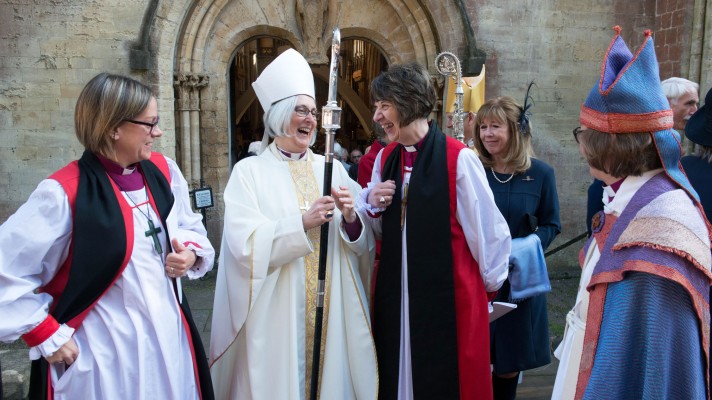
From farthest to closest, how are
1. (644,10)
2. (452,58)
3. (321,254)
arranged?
(644,10) → (452,58) → (321,254)

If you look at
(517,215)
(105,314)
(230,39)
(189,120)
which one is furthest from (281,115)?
(230,39)

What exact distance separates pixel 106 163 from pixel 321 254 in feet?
2.85

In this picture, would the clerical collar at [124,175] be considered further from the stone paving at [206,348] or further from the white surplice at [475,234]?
the stone paving at [206,348]

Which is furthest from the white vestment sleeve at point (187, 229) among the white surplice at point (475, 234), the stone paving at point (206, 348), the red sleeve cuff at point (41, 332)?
the stone paving at point (206, 348)

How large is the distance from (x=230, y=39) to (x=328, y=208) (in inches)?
202

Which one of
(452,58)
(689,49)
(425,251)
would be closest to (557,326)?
(452,58)

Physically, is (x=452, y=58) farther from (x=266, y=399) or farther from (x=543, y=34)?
(x=543, y=34)

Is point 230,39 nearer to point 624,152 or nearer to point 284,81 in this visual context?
point 284,81

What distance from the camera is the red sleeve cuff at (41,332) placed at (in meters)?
1.71

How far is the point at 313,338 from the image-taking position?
7.73 ft

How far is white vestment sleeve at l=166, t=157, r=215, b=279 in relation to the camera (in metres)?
2.14

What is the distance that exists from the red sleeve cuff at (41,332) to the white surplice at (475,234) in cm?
138

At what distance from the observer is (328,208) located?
2.17 metres

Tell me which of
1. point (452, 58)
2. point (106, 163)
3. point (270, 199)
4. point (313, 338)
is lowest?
point (313, 338)
